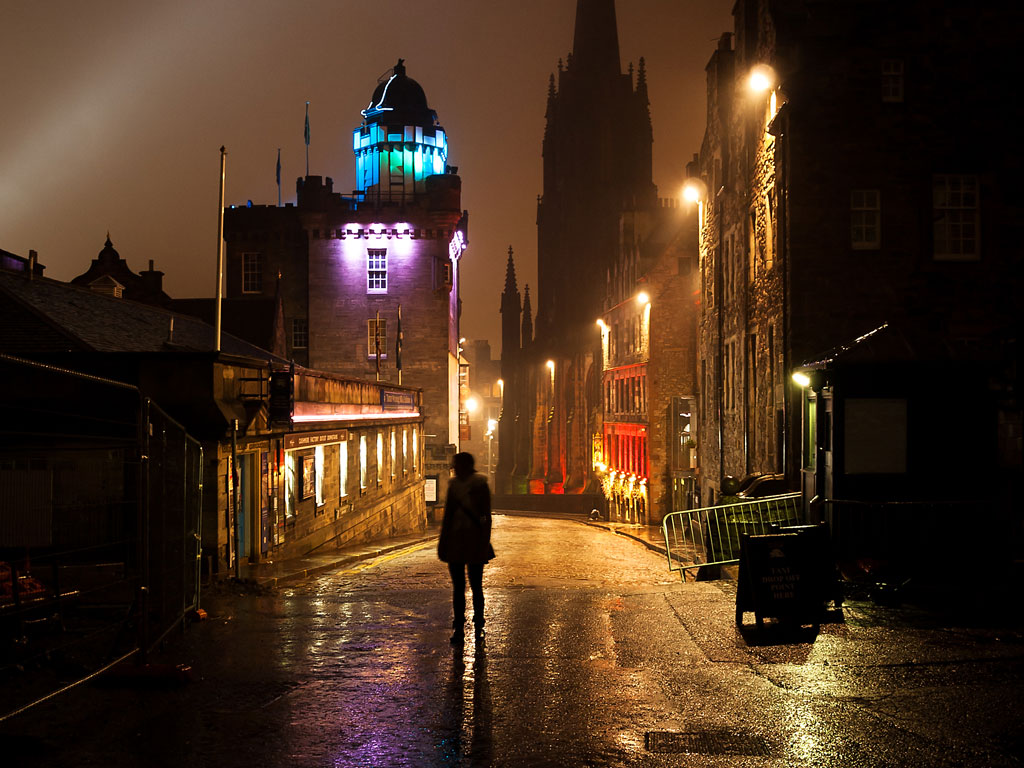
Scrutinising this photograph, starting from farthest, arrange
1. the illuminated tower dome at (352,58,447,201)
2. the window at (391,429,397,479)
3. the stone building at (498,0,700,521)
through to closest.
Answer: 1. the stone building at (498,0,700,521)
2. the illuminated tower dome at (352,58,447,201)
3. the window at (391,429,397,479)

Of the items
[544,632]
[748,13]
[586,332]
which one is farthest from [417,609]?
[586,332]

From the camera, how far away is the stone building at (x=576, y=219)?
8488 cm

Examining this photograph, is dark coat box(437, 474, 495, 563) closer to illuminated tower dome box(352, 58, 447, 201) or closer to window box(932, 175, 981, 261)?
window box(932, 175, 981, 261)

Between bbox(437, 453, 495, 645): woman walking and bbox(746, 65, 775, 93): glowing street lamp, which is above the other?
bbox(746, 65, 775, 93): glowing street lamp

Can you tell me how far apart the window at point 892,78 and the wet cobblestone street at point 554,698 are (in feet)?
40.9

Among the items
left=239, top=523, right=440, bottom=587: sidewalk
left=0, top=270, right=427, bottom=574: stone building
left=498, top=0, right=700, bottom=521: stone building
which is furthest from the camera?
left=498, top=0, right=700, bottom=521: stone building

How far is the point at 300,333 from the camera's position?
61.6 meters

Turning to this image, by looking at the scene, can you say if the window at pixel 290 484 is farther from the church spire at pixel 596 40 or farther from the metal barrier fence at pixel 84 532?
the church spire at pixel 596 40

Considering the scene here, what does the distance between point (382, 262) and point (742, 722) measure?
57.5 m

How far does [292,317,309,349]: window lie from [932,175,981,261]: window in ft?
151

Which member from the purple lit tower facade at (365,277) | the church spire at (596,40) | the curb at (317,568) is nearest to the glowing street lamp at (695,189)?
the curb at (317,568)

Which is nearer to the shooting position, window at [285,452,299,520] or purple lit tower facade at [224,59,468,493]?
window at [285,452,299,520]

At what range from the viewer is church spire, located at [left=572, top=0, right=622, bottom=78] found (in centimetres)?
9650

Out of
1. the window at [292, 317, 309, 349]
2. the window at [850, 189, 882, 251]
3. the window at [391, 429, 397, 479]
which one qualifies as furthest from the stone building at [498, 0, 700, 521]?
the window at [850, 189, 882, 251]
